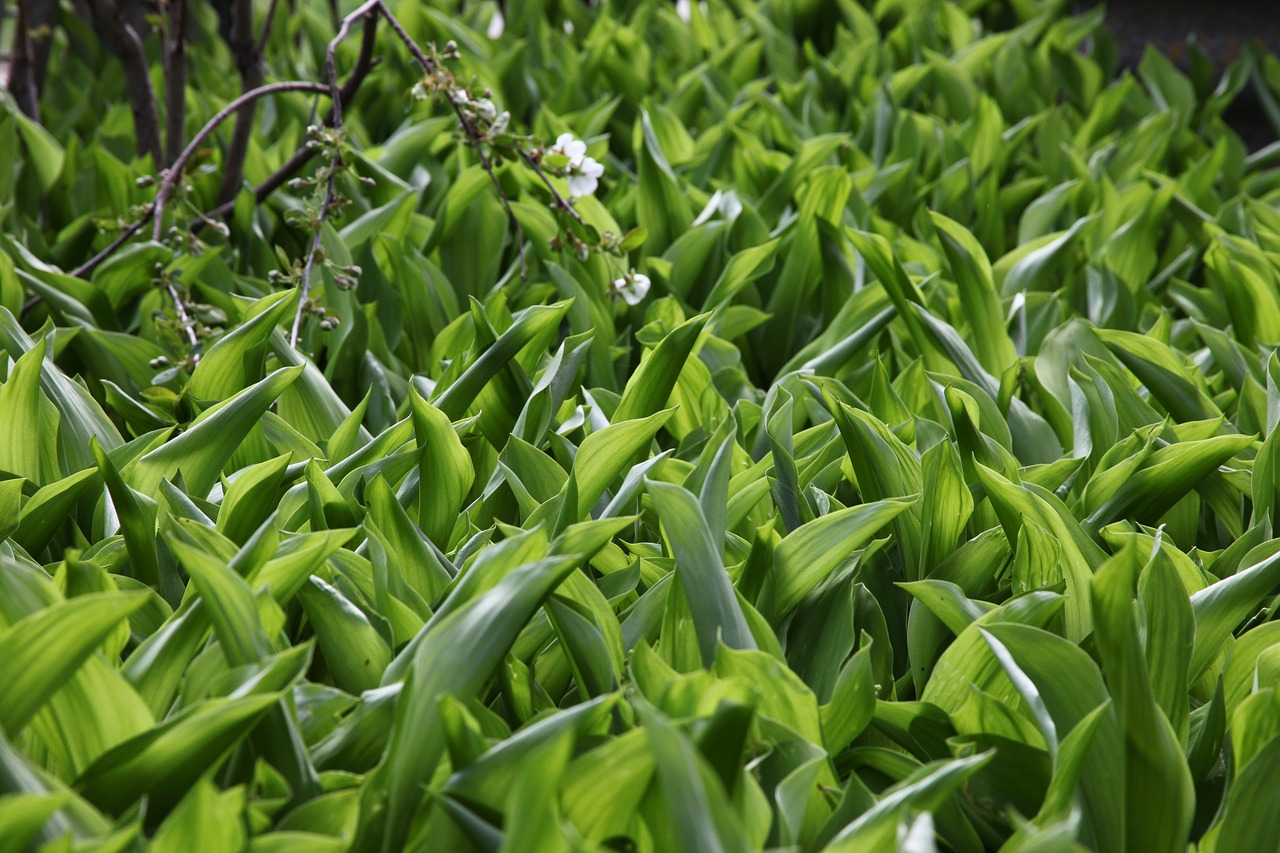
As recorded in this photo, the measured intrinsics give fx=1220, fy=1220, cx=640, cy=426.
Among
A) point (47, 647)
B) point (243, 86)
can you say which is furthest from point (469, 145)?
point (47, 647)

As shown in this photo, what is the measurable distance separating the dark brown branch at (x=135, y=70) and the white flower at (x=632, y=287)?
132cm

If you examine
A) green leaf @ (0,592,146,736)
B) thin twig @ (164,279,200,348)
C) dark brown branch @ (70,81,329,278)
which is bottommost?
thin twig @ (164,279,200,348)

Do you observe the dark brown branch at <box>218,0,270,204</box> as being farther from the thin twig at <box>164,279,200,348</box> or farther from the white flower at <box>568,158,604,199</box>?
the white flower at <box>568,158,604,199</box>

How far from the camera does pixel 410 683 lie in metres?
0.92

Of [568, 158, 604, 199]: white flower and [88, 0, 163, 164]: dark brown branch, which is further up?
[88, 0, 163, 164]: dark brown branch

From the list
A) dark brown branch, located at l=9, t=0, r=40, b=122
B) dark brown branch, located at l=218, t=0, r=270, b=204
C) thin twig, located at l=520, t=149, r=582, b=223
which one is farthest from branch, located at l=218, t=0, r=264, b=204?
thin twig, located at l=520, t=149, r=582, b=223

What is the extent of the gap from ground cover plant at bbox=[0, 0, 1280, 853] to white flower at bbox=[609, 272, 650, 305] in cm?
1

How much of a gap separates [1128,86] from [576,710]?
294cm

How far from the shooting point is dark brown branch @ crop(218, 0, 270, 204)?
245 cm

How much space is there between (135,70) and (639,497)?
6.11 feet

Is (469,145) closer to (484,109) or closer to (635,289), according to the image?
(484,109)

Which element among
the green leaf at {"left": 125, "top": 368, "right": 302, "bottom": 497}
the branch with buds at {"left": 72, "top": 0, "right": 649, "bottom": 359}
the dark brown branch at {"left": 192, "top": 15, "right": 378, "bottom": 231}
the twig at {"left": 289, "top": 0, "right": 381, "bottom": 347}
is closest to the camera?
the green leaf at {"left": 125, "top": 368, "right": 302, "bottom": 497}

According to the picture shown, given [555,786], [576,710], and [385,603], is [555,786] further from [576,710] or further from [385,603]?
[385,603]

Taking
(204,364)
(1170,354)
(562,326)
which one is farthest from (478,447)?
(1170,354)
